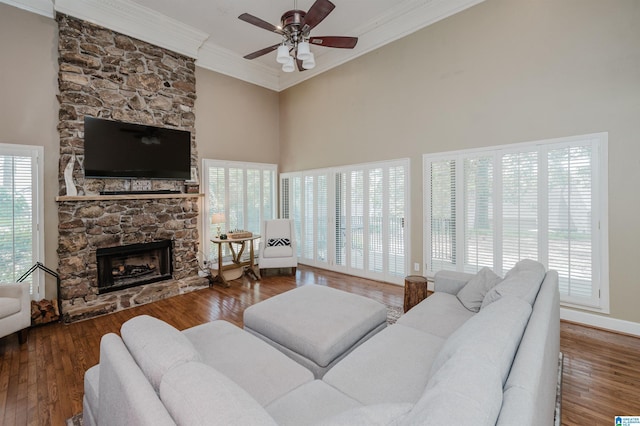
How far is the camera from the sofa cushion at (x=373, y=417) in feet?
2.68

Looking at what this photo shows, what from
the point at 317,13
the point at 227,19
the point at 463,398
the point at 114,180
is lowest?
the point at 463,398

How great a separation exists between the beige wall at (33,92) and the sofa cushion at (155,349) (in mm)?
3483

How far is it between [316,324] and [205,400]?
4.39 ft

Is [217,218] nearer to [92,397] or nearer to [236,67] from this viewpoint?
[236,67]

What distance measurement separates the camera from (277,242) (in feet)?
17.9

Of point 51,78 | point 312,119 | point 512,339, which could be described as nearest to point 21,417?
point 512,339

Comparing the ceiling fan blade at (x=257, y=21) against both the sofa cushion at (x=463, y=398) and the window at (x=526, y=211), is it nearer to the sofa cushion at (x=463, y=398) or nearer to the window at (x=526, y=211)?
the window at (x=526, y=211)

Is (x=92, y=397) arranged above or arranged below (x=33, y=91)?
below

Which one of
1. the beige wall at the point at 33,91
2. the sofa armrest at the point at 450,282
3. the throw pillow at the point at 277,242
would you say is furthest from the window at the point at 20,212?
the sofa armrest at the point at 450,282

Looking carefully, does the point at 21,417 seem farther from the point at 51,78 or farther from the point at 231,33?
the point at 231,33

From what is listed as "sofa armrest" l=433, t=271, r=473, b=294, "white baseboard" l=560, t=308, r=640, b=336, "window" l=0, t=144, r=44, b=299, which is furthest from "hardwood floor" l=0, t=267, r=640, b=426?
"sofa armrest" l=433, t=271, r=473, b=294

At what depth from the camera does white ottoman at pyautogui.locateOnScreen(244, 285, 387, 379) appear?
6.39 feet

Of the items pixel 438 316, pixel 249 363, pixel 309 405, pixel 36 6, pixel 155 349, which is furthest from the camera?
pixel 36 6

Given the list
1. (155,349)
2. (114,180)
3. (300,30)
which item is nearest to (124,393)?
(155,349)
